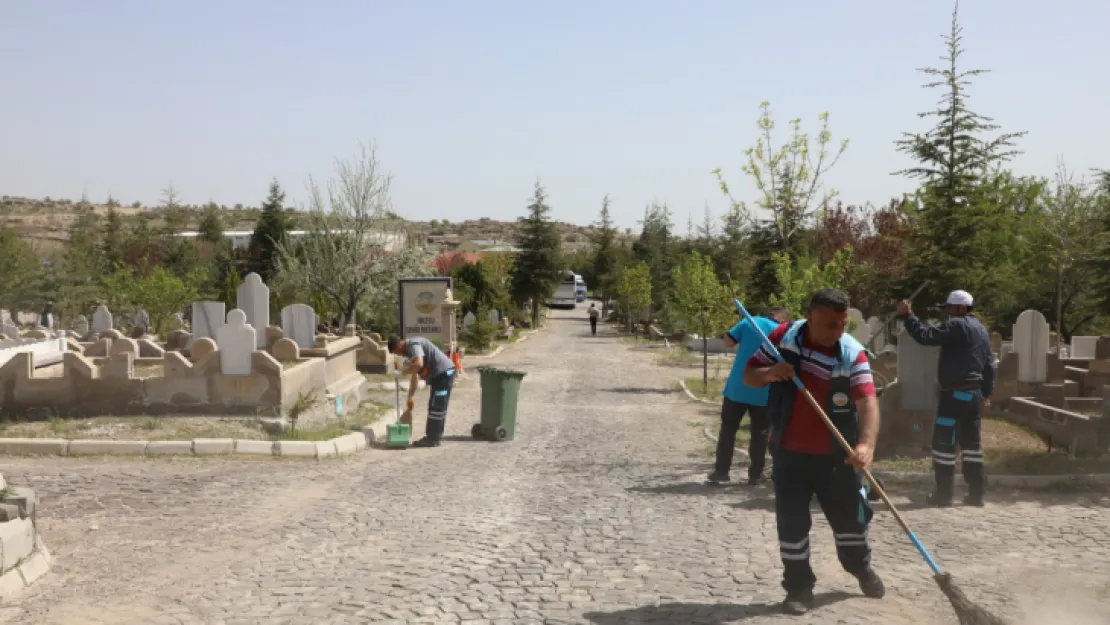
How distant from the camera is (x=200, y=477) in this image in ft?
35.1

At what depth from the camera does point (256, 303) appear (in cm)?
1797

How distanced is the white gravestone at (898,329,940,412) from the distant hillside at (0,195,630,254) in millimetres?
59592

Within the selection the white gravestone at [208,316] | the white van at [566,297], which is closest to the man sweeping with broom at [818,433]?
the white gravestone at [208,316]

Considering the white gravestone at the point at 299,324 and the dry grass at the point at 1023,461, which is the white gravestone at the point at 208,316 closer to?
the white gravestone at the point at 299,324

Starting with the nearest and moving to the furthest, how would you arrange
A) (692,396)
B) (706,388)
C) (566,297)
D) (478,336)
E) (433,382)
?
1. (433,382)
2. (692,396)
3. (706,388)
4. (478,336)
5. (566,297)

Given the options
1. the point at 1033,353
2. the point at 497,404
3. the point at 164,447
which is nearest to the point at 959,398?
the point at 497,404

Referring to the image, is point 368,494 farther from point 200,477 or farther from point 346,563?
point 346,563

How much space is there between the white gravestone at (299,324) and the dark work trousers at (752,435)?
32.4 ft

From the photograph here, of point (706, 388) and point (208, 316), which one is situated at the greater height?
point (208, 316)

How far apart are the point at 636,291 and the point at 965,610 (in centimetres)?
4651

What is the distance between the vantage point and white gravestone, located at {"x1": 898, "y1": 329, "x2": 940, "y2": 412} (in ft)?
38.1

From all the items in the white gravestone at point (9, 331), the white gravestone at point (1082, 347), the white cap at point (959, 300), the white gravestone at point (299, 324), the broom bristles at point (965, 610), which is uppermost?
the white cap at point (959, 300)

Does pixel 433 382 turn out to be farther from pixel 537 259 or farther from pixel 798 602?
pixel 537 259

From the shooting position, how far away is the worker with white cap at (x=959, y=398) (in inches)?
363
